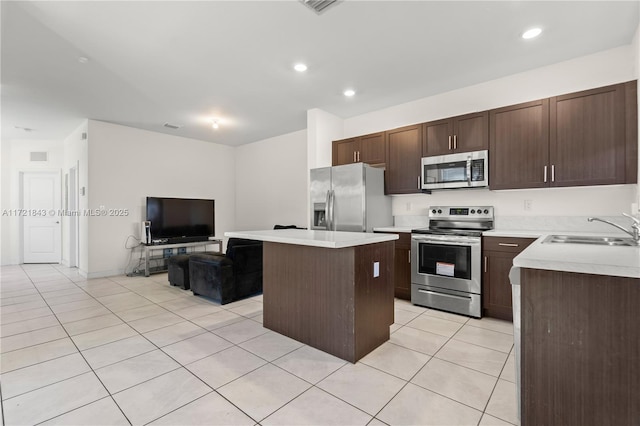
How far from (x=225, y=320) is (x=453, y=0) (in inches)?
142

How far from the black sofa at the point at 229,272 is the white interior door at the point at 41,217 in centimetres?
508

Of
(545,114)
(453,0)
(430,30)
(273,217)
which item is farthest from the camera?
(273,217)

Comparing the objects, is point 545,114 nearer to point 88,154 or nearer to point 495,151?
point 495,151

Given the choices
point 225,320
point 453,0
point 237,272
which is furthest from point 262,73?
point 225,320

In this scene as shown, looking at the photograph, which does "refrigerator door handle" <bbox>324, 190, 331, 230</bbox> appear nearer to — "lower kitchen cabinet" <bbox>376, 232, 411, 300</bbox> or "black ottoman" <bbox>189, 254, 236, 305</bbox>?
"lower kitchen cabinet" <bbox>376, 232, 411, 300</bbox>

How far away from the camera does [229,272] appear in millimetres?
3795

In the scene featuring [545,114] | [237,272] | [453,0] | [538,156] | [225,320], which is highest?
[453,0]

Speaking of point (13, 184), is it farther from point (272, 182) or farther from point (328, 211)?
point (328, 211)

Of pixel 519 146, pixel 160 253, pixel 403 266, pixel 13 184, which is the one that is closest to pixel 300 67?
pixel 519 146

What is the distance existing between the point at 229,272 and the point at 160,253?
10.3ft

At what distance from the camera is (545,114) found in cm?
313

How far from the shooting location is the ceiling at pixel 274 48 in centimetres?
243

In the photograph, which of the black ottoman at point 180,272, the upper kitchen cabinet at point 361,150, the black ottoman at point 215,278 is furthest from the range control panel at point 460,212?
the black ottoman at point 180,272

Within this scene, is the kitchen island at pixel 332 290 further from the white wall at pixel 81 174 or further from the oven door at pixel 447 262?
the white wall at pixel 81 174
